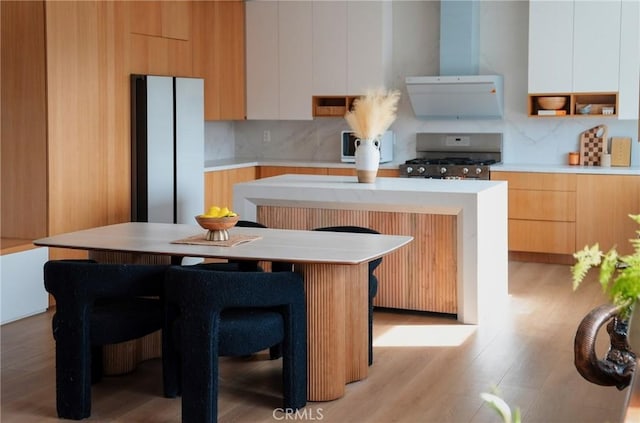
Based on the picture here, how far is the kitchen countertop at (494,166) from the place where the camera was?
283 inches

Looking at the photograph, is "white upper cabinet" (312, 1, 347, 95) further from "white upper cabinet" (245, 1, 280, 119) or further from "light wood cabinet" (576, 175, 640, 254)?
"light wood cabinet" (576, 175, 640, 254)

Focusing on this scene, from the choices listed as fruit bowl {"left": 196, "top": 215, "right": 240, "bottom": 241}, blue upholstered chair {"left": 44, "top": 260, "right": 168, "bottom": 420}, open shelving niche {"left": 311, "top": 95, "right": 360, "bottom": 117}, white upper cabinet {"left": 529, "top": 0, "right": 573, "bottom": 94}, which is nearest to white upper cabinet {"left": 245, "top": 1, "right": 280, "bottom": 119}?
open shelving niche {"left": 311, "top": 95, "right": 360, "bottom": 117}

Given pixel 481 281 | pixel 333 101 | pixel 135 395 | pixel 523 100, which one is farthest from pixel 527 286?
pixel 135 395

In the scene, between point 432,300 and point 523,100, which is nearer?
point 432,300

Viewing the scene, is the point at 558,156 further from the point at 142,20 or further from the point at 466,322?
the point at 142,20

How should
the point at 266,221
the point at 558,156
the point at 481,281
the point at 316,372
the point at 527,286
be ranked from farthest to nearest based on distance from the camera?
the point at 558,156, the point at 527,286, the point at 266,221, the point at 481,281, the point at 316,372

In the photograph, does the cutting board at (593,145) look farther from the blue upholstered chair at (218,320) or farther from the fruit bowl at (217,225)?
the blue upholstered chair at (218,320)

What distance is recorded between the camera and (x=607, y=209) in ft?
23.5

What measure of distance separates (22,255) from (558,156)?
465 centimetres

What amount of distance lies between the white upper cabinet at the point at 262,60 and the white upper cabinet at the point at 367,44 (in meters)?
0.79

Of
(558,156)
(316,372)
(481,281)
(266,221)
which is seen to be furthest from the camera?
(558,156)

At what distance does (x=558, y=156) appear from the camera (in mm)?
7836

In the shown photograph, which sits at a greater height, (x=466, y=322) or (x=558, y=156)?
(x=558, y=156)

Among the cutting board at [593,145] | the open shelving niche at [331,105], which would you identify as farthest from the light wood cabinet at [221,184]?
the cutting board at [593,145]
